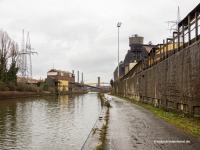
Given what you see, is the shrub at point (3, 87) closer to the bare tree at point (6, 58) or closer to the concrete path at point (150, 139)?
the bare tree at point (6, 58)

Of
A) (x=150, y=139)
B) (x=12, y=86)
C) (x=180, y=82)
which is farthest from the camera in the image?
(x=12, y=86)

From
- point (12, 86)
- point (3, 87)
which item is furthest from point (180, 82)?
point (12, 86)

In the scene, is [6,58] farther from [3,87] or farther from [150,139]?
[150,139]

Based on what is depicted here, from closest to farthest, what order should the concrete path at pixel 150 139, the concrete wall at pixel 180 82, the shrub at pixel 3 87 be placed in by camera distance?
the concrete path at pixel 150 139, the concrete wall at pixel 180 82, the shrub at pixel 3 87

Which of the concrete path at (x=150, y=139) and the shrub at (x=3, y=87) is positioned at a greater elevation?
the shrub at (x=3, y=87)

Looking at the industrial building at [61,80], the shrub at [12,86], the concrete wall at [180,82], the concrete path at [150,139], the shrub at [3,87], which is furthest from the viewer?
the industrial building at [61,80]

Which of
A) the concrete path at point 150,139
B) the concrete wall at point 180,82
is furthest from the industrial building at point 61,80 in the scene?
the concrete path at point 150,139

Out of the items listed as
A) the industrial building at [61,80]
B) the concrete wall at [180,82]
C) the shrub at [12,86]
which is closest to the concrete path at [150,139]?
the concrete wall at [180,82]

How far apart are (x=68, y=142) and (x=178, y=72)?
27.8 feet

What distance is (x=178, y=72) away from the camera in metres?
17.4

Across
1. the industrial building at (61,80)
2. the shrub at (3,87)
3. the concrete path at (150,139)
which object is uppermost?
the industrial building at (61,80)

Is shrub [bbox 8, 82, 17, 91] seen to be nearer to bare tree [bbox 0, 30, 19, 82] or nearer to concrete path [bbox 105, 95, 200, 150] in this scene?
bare tree [bbox 0, 30, 19, 82]

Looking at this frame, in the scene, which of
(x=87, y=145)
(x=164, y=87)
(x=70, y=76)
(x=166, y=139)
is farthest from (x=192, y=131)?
(x=70, y=76)

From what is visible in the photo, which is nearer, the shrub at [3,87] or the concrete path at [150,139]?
the concrete path at [150,139]
